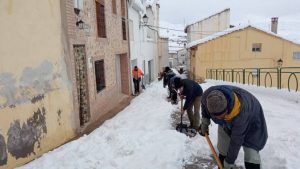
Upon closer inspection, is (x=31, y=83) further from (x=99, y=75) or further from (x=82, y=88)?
(x=99, y=75)

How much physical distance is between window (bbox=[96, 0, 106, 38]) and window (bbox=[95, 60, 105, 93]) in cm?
95

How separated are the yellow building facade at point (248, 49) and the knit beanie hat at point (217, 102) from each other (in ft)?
65.2

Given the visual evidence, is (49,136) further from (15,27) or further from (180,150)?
(180,150)

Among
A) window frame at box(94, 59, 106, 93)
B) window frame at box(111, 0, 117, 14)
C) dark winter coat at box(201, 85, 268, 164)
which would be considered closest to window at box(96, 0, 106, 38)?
window frame at box(94, 59, 106, 93)

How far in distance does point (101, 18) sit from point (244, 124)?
8266mm

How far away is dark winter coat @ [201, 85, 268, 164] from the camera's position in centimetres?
342

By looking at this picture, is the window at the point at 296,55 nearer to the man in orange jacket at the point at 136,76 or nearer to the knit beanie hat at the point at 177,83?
the man in orange jacket at the point at 136,76

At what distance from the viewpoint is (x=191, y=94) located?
6.62m

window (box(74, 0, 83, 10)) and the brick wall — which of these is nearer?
the brick wall

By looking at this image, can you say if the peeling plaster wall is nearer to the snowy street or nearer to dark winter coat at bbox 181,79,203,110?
the snowy street

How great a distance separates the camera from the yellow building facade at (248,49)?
22.5 m

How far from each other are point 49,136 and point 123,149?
156 cm

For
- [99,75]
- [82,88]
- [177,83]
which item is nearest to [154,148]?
[177,83]

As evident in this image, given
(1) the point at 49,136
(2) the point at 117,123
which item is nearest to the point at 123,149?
(1) the point at 49,136
